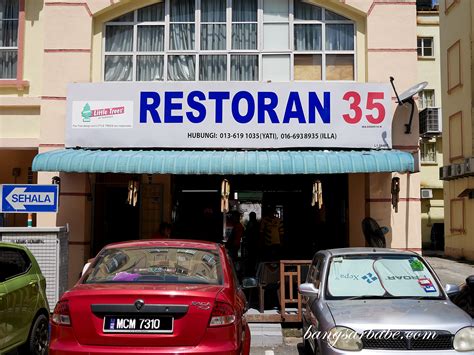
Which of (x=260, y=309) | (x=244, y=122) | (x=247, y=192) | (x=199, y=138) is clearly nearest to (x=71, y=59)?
(x=199, y=138)

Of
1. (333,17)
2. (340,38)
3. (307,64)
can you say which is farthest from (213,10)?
(340,38)

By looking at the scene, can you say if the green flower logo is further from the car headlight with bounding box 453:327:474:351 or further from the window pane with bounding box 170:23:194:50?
the car headlight with bounding box 453:327:474:351

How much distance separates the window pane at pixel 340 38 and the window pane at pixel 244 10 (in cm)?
155

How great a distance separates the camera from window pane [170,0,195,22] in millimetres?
10492

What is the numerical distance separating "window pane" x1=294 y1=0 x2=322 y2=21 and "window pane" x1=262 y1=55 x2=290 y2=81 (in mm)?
922

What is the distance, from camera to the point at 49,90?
998cm

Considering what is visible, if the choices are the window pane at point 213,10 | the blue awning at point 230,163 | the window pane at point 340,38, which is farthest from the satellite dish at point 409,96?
the window pane at point 213,10

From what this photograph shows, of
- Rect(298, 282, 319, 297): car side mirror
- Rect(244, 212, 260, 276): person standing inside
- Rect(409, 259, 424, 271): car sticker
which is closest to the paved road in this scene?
Rect(298, 282, 319, 297): car side mirror

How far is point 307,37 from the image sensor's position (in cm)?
1041

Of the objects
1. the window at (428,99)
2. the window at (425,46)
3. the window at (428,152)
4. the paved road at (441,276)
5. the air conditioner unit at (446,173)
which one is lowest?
the paved road at (441,276)

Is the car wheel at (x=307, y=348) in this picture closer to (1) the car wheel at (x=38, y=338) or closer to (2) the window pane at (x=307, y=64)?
(1) the car wheel at (x=38, y=338)

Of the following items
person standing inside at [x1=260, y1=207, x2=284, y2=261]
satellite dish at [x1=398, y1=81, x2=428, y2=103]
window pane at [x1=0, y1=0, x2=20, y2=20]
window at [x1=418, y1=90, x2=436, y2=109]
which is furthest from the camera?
window at [x1=418, y1=90, x2=436, y2=109]

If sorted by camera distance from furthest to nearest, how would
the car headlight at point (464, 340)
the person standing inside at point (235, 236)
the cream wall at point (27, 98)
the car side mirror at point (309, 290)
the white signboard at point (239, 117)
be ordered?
the person standing inside at point (235, 236) < the cream wall at point (27, 98) < the white signboard at point (239, 117) < the car side mirror at point (309, 290) < the car headlight at point (464, 340)

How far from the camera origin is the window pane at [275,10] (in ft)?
34.2
